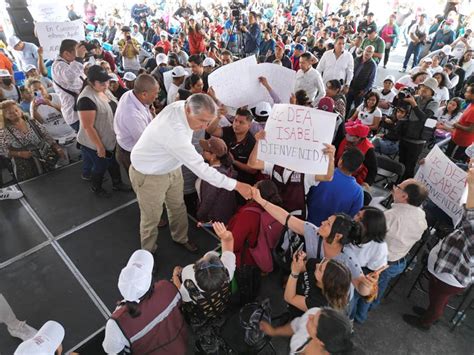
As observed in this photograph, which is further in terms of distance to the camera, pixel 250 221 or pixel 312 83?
pixel 312 83

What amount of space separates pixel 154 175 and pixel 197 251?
46.5 inches

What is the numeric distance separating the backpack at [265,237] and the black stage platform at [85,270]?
2.65ft

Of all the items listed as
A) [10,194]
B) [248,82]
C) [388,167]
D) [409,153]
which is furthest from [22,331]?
[409,153]

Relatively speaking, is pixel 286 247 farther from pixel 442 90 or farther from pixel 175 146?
pixel 442 90

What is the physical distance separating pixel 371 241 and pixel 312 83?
13.6 feet

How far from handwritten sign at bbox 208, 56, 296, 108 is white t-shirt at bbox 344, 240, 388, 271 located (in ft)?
8.60

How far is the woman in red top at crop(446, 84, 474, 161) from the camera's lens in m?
4.73

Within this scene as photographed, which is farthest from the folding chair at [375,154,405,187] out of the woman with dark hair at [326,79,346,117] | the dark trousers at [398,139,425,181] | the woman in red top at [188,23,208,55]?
the woman in red top at [188,23,208,55]

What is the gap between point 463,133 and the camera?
491 centimetres

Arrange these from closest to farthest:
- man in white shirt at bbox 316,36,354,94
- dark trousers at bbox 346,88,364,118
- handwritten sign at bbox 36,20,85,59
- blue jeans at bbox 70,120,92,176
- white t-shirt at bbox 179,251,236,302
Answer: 1. white t-shirt at bbox 179,251,236,302
2. blue jeans at bbox 70,120,92,176
3. handwritten sign at bbox 36,20,85,59
4. man in white shirt at bbox 316,36,354,94
5. dark trousers at bbox 346,88,364,118

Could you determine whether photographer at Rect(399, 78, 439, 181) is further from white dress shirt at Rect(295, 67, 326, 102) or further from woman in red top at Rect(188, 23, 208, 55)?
woman in red top at Rect(188, 23, 208, 55)

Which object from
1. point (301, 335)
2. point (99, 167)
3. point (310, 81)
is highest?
point (310, 81)

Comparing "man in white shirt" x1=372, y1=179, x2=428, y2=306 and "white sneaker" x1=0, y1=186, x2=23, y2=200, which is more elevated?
"man in white shirt" x1=372, y1=179, x2=428, y2=306

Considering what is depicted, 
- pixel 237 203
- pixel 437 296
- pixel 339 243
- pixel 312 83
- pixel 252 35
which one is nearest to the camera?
pixel 339 243
